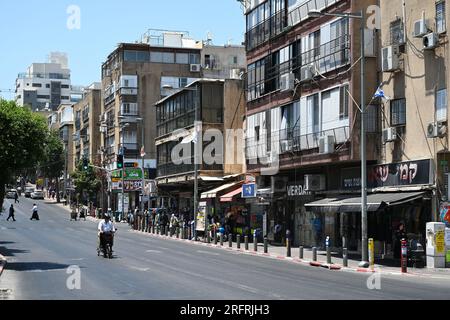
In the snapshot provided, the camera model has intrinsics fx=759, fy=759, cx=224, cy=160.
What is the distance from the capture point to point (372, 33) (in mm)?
34125

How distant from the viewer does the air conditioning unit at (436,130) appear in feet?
95.6

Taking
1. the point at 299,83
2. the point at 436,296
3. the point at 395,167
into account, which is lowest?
the point at 436,296

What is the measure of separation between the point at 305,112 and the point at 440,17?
11146 mm

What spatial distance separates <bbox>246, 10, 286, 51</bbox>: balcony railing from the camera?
4359 cm

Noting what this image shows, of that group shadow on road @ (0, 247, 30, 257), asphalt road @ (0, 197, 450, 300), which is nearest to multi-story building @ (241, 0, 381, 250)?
asphalt road @ (0, 197, 450, 300)

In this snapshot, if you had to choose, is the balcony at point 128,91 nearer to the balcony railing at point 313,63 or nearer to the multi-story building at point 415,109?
the balcony railing at point 313,63

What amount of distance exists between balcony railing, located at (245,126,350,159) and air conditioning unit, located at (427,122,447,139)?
228 inches

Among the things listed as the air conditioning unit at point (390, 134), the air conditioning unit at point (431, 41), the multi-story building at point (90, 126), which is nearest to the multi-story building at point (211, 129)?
the air conditioning unit at point (390, 134)

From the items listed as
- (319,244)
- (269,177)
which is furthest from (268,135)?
(319,244)

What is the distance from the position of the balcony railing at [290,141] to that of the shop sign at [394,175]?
6.47ft

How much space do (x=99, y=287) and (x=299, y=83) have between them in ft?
74.3

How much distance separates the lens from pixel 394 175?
3266cm

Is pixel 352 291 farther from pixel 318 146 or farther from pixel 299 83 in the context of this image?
pixel 299 83

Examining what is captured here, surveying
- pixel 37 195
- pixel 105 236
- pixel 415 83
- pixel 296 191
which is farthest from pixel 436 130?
pixel 37 195
